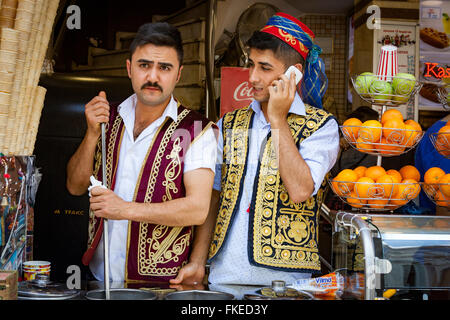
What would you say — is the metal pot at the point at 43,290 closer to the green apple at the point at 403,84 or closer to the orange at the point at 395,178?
the orange at the point at 395,178

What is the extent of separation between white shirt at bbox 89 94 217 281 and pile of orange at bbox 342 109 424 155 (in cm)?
52

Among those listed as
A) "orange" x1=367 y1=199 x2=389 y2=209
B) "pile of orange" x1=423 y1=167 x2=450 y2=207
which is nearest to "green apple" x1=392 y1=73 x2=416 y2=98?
"pile of orange" x1=423 y1=167 x2=450 y2=207

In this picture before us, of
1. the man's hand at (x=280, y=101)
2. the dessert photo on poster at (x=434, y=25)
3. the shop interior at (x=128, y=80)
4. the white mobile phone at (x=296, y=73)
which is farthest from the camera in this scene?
the dessert photo on poster at (x=434, y=25)

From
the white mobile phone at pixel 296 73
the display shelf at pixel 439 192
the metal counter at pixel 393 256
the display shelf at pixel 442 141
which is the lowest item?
the metal counter at pixel 393 256

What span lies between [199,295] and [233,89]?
53.6 inches

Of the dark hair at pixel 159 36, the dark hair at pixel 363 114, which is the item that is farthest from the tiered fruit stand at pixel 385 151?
the dark hair at pixel 159 36

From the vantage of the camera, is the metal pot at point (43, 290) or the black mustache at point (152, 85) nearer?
the metal pot at point (43, 290)

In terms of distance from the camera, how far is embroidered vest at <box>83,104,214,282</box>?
6.50 feet

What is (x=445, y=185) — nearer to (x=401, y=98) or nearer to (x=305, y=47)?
(x=401, y=98)

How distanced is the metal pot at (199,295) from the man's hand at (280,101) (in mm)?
627

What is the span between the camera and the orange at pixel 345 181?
1991 mm

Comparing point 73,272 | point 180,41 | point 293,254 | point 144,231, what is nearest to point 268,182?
point 293,254

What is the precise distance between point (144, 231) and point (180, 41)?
713 millimetres

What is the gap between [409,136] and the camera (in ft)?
6.52
